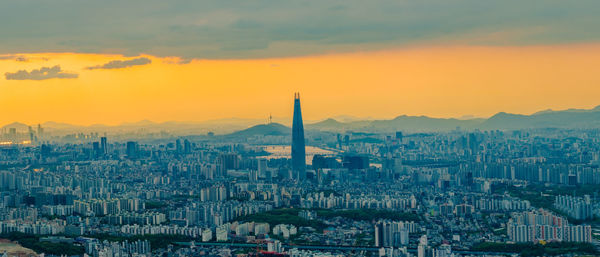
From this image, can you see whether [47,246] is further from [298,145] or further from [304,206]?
[298,145]

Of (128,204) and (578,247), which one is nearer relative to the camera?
(578,247)

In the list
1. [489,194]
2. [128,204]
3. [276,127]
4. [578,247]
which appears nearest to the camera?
[578,247]

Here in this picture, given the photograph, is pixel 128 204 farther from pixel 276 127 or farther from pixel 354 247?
→ pixel 276 127

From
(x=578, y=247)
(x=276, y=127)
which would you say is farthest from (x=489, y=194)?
(x=276, y=127)

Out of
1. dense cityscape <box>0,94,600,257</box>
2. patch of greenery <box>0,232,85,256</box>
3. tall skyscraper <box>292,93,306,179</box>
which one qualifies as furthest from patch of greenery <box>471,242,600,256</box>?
tall skyscraper <box>292,93,306,179</box>

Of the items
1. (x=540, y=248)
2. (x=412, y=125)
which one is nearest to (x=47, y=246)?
(x=540, y=248)

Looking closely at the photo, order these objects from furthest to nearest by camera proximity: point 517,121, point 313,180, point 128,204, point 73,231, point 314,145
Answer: point 517,121 < point 314,145 < point 313,180 < point 128,204 < point 73,231

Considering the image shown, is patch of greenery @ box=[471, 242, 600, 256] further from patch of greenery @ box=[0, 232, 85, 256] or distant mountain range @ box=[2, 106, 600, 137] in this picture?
distant mountain range @ box=[2, 106, 600, 137]
